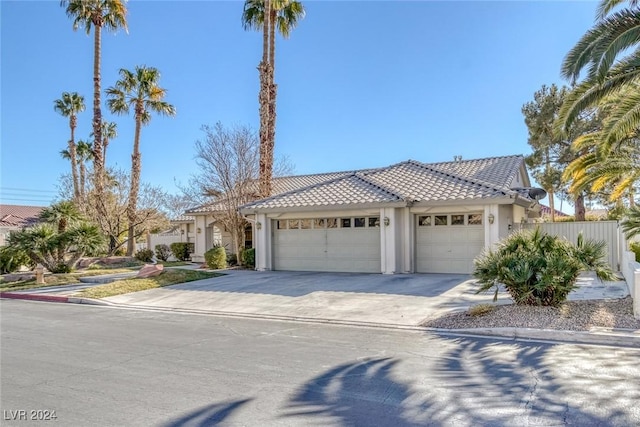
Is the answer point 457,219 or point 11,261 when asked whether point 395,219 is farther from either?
point 11,261

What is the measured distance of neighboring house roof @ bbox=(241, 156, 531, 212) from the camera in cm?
1648

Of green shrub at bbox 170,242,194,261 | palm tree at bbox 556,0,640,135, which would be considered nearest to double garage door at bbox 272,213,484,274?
palm tree at bbox 556,0,640,135

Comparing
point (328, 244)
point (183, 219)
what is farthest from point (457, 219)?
point (183, 219)

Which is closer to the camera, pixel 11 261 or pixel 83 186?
pixel 11 261

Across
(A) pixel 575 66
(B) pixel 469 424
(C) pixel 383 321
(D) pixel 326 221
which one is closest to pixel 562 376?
(B) pixel 469 424

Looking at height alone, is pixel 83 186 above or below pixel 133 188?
above

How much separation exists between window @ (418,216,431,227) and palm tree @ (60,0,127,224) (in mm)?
18593

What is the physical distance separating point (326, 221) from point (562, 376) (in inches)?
543

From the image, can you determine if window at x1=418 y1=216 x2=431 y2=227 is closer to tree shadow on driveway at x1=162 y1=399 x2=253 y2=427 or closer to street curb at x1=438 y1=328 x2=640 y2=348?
street curb at x1=438 y1=328 x2=640 y2=348

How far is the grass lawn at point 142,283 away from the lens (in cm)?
1458

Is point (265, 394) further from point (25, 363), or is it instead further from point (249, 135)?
point (249, 135)

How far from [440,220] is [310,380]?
1264 cm

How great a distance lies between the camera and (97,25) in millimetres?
26656

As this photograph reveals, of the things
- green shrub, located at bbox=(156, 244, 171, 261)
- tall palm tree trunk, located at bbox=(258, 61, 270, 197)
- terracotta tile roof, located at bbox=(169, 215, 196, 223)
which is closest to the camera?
tall palm tree trunk, located at bbox=(258, 61, 270, 197)
